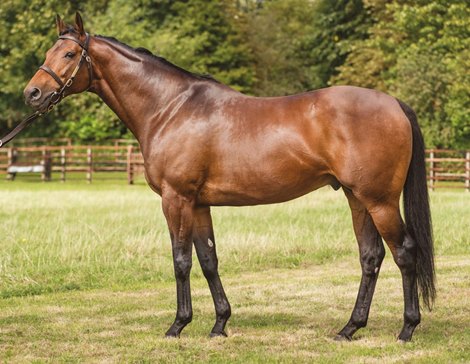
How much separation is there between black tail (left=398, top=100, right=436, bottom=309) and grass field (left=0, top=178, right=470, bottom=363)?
46 cm

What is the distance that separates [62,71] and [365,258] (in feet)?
9.60

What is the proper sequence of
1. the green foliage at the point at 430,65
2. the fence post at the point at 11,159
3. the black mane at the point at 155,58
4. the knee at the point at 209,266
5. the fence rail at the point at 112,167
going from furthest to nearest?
the fence post at the point at 11,159, the green foliage at the point at 430,65, the fence rail at the point at 112,167, the black mane at the point at 155,58, the knee at the point at 209,266

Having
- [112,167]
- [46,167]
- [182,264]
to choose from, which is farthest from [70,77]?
[46,167]

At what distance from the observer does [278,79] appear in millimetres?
53656

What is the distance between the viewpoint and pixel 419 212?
6539 mm

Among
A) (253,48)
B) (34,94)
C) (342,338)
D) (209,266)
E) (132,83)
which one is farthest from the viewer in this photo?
(253,48)

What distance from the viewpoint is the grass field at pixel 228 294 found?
607 cm

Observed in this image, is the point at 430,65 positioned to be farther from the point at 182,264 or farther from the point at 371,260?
the point at 182,264

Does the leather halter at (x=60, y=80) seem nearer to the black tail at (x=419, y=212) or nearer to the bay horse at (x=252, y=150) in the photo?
the bay horse at (x=252, y=150)

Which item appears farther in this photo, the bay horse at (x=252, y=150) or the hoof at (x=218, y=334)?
the hoof at (x=218, y=334)

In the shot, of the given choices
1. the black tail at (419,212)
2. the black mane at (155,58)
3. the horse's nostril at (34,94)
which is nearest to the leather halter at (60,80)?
the horse's nostril at (34,94)

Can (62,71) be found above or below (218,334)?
above

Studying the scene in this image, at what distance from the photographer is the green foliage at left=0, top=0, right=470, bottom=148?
3428 centimetres

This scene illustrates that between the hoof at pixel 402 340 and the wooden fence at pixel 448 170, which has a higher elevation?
the hoof at pixel 402 340
